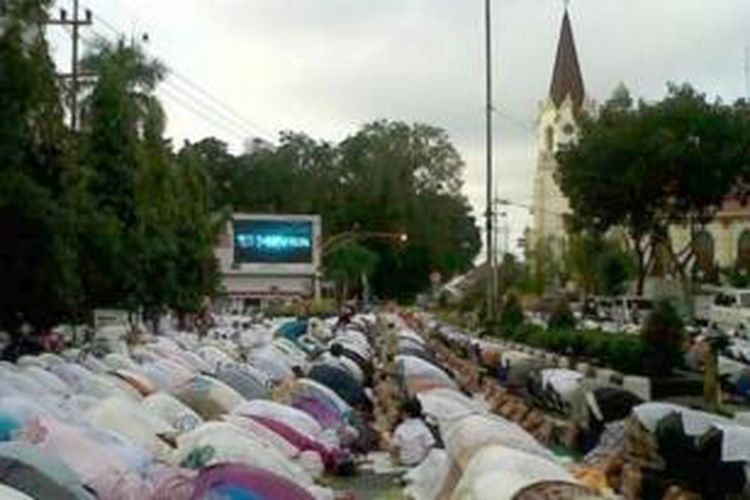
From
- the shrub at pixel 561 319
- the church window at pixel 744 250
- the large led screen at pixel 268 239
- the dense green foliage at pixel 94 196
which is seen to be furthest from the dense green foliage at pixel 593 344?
the large led screen at pixel 268 239

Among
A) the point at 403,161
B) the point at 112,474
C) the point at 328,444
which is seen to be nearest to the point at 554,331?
the point at 328,444

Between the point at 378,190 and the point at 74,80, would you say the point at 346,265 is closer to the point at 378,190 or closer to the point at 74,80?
the point at 378,190

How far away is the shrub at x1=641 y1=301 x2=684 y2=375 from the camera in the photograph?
30.6m

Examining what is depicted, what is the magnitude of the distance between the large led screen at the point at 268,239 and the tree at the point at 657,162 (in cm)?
4835

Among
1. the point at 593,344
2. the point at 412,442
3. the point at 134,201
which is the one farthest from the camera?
the point at 134,201

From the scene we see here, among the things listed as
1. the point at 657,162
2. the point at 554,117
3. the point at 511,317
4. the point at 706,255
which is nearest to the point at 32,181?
the point at 511,317

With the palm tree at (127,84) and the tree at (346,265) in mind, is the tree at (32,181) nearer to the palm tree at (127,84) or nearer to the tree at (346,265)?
the palm tree at (127,84)

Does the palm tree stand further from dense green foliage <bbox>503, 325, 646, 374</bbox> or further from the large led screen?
the large led screen

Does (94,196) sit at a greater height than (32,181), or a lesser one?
greater

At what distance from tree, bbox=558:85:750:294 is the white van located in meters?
4.60

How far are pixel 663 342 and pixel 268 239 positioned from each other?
241ft

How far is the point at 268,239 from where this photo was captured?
339 feet

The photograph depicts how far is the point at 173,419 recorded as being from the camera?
20.5 metres

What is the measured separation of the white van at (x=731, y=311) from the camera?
57806mm
